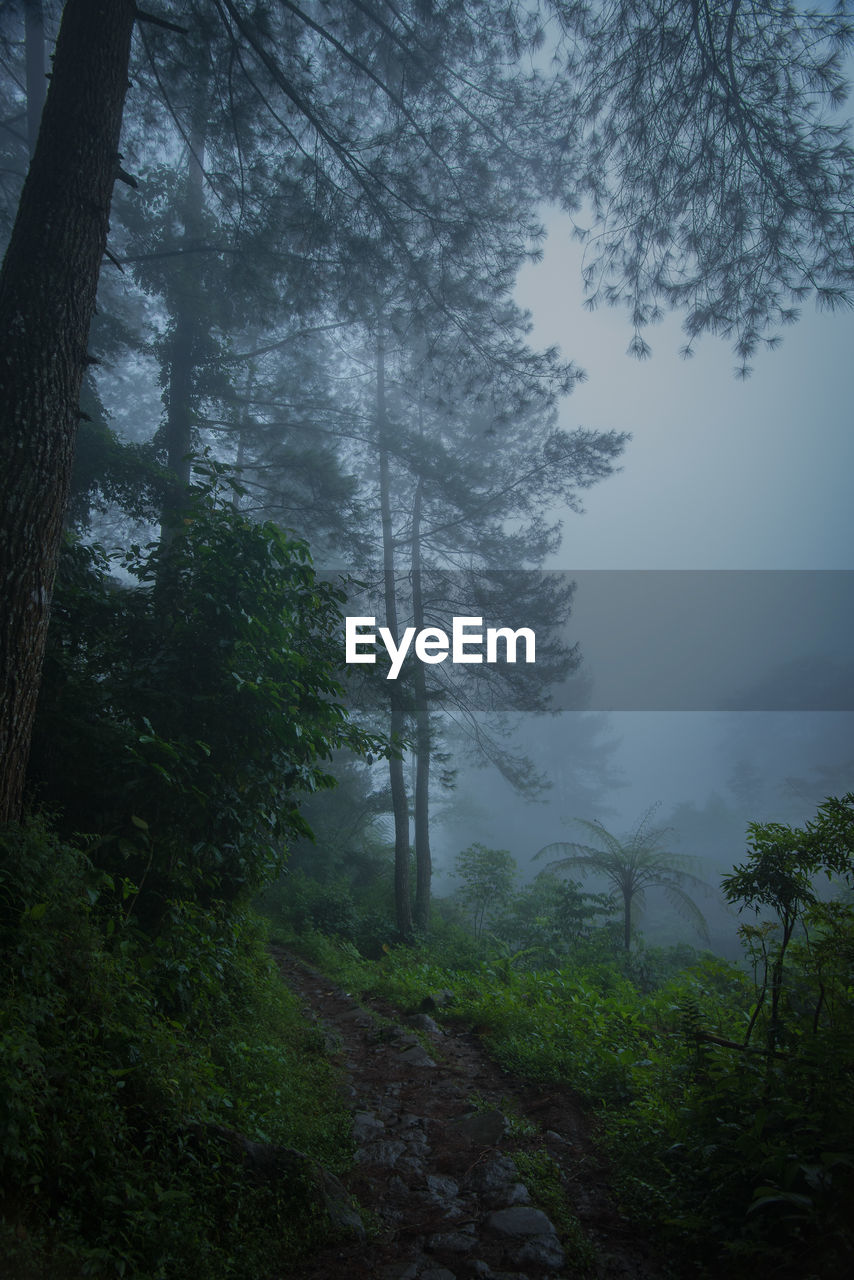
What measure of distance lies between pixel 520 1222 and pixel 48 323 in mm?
5707

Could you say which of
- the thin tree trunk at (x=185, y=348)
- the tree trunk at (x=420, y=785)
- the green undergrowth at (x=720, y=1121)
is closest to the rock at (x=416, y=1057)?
the green undergrowth at (x=720, y=1121)

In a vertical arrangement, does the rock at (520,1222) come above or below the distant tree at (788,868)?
below

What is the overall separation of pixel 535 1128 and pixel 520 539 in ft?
39.6

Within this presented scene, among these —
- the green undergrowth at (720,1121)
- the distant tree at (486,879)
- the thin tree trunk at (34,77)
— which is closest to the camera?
the green undergrowth at (720,1121)

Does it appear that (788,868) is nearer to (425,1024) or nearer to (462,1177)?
(462,1177)

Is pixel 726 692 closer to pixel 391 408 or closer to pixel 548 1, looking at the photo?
pixel 391 408

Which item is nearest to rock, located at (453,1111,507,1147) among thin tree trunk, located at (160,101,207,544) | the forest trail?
the forest trail

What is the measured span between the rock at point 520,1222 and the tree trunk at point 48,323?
129 inches

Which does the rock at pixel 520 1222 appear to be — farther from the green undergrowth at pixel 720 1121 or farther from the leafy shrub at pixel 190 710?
the leafy shrub at pixel 190 710

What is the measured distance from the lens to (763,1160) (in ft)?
8.43

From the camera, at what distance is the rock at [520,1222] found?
9.32ft

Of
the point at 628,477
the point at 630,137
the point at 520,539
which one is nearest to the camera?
the point at 630,137

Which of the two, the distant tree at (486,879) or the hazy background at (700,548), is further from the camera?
the distant tree at (486,879)

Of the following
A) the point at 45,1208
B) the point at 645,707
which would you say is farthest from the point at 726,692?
the point at 45,1208
